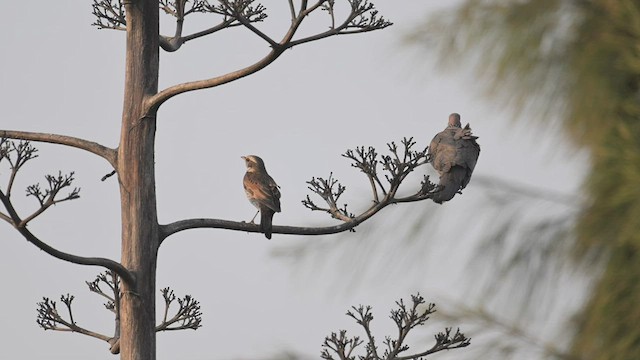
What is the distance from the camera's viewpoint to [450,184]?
15.3 feet

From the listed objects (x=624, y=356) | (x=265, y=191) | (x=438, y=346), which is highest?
(x=265, y=191)

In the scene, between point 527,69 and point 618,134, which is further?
point 527,69

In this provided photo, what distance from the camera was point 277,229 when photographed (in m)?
4.44

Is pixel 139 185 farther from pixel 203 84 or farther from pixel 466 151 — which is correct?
pixel 466 151

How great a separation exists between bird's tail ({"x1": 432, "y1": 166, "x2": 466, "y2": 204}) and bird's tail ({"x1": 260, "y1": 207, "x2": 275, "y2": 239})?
0.81 meters

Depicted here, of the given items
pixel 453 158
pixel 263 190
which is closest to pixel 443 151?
pixel 453 158

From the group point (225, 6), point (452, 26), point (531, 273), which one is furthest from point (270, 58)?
point (531, 273)

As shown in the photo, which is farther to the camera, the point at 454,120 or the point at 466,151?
the point at 454,120

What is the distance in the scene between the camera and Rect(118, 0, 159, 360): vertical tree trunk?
13.7ft

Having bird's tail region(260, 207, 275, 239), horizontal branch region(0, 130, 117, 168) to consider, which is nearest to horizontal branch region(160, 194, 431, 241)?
bird's tail region(260, 207, 275, 239)

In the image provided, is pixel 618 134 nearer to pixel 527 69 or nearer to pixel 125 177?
pixel 527 69

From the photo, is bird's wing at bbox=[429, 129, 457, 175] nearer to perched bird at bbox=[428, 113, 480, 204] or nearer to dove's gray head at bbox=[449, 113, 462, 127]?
perched bird at bbox=[428, 113, 480, 204]

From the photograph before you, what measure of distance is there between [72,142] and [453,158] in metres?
1.95

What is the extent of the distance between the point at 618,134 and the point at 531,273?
69 cm
